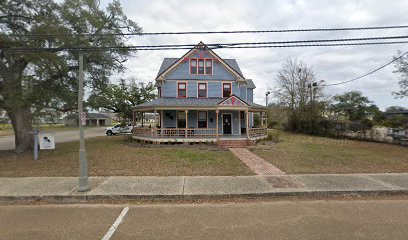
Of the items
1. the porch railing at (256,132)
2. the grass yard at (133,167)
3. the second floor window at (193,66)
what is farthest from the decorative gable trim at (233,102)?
the grass yard at (133,167)

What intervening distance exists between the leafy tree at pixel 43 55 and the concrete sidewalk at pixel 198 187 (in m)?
5.82

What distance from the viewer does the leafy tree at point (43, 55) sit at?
1052 cm

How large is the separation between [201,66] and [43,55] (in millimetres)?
12597

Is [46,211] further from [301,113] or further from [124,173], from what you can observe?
[301,113]

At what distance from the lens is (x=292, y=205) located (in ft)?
17.5

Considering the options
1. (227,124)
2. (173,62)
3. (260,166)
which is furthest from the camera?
(173,62)

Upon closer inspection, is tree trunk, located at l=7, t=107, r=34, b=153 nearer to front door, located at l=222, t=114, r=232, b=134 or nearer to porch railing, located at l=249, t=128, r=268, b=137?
front door, located at l=222, t=114, r=232, b=134

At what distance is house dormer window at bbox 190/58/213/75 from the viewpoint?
19900 mm

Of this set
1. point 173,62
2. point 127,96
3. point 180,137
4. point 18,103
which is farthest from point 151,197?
point 127,96

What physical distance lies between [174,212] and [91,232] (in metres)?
1.75

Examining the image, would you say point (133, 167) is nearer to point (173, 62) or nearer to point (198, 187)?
point (198, 187)

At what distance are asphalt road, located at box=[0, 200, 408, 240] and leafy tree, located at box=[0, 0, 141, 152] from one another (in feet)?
26.1

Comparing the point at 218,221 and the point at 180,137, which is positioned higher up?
the point at 180,137

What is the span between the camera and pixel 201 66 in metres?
20.0
